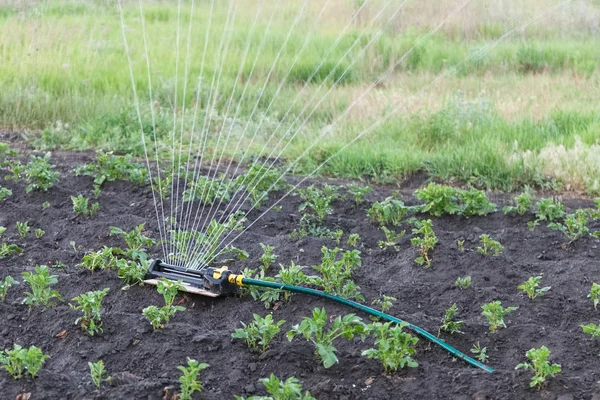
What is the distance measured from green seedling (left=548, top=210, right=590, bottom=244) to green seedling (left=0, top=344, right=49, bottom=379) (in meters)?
2.73

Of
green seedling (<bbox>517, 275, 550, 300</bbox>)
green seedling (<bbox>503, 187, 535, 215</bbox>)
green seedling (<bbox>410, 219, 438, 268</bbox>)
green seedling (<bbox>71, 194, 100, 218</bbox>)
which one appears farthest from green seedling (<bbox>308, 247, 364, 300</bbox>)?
green seedling (<bbox>71, 194, 100, 218</bbox>)

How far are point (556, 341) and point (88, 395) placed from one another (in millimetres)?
1804

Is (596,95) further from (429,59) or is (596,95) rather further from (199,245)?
(199,245)

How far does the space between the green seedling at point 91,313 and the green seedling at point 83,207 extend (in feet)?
4.96

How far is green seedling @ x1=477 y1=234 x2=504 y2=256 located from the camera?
4.38 m

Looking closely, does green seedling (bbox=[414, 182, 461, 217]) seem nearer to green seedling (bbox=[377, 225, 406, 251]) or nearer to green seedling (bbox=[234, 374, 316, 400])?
green seedling (bbox=[377, 225, 406, 251])

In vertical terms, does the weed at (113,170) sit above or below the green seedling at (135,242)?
below

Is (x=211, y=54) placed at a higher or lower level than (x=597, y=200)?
lower

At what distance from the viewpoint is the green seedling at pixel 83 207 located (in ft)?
16.5

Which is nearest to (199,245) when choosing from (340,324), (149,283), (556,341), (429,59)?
(149,283)

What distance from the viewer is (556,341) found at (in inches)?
138

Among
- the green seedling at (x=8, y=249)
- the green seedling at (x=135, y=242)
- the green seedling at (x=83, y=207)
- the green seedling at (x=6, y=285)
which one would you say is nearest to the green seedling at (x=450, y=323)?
the green seedling at (x=135, y=242)

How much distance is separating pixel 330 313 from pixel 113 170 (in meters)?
2.43

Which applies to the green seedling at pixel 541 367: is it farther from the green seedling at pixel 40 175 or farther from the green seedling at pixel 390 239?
the green seedling at pixel 40 175
